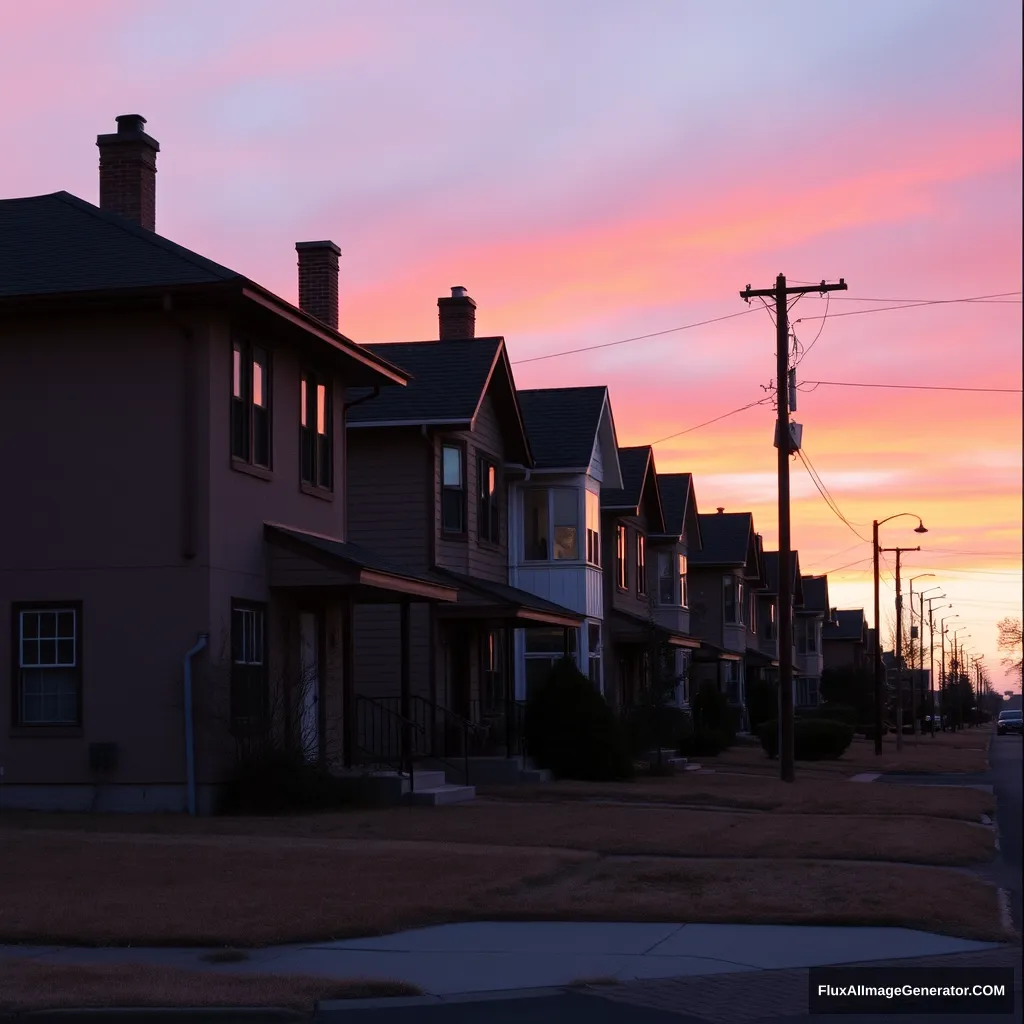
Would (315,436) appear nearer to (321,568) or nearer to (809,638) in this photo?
(321,568)

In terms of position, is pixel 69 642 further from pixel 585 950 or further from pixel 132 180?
pixel 585 950

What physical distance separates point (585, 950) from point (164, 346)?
11840 millimetres

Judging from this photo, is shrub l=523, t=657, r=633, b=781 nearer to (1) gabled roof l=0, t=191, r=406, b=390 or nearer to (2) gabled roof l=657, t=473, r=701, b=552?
(1) gabled roof l=0, t=191, r=406, b=390

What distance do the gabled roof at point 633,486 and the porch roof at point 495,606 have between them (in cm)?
971

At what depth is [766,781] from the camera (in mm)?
29438

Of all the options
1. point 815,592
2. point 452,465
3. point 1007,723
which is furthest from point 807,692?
point 452,465

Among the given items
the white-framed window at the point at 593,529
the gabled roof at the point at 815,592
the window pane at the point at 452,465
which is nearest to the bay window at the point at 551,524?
the white-framed window at the point at 593,529

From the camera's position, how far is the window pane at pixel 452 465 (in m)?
29.9

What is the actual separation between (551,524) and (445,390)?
6.04 meters

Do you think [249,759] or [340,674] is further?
[340,674]

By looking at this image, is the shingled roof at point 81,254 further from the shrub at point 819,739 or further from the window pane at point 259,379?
the shrub at point 819,739

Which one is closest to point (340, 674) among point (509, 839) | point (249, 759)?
point (249, 759)

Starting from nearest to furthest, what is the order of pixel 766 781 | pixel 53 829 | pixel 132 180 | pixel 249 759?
pixel 53 829, pixel 249 759, pixel 132 180, pixel 766 781

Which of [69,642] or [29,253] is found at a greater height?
[29,253]
